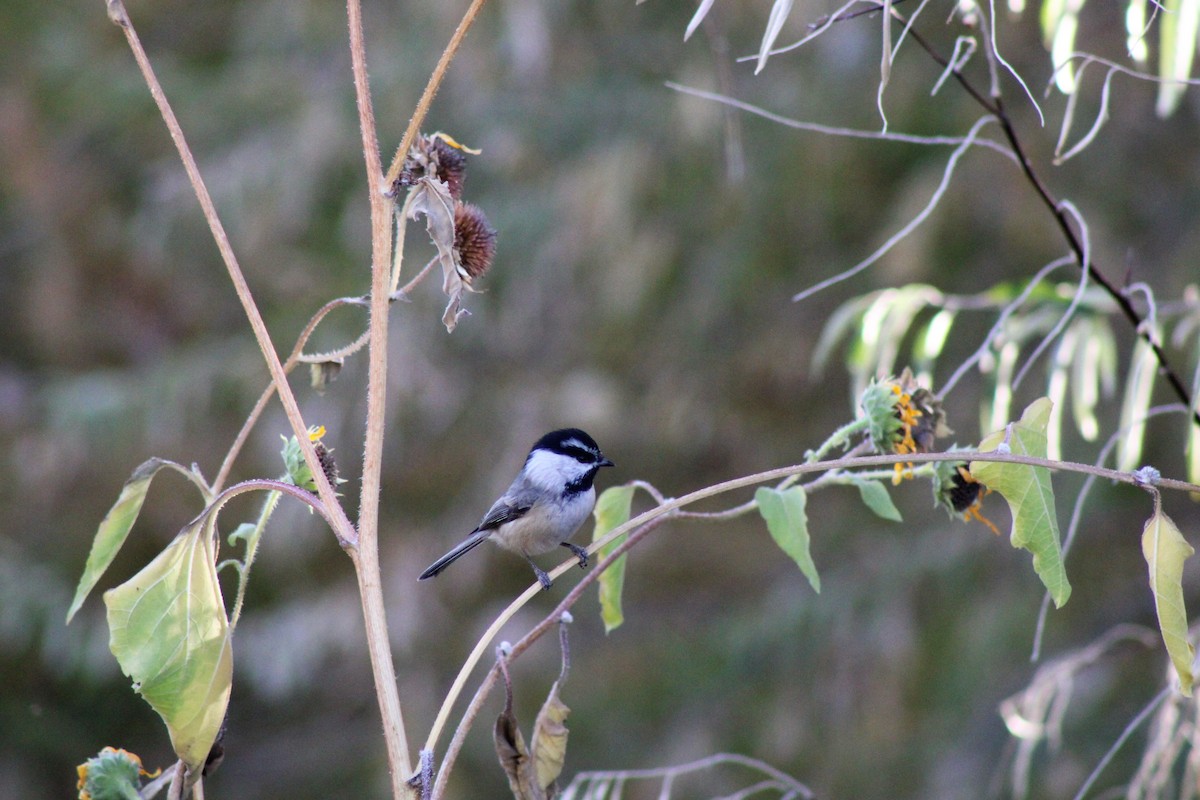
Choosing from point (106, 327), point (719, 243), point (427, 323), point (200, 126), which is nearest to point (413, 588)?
point (427, 323)

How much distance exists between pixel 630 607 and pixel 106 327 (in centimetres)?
433

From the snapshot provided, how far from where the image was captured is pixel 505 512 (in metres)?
3.03

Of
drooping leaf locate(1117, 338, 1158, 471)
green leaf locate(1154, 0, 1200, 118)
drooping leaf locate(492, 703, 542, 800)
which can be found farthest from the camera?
drooping leaf locate(1117, 338, 1158, 471)

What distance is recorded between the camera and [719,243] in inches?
217

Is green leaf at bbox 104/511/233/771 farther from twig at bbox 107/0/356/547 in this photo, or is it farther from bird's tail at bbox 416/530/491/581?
bird's tail at bbox 416/530/491/581

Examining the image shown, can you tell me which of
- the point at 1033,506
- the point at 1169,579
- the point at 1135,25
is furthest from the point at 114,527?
the point at 1135,25

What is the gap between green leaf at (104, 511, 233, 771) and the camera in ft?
3.66

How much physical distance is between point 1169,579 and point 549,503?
6.50ft

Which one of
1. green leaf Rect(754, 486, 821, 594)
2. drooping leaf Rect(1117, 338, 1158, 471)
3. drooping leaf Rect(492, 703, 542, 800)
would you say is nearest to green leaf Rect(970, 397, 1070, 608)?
green leaf Rect(754, 486, 821, 594)

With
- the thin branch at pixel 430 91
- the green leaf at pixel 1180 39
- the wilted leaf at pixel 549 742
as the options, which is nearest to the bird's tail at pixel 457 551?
the wilted leaf at pixel 549 742

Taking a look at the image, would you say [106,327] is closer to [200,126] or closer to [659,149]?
[200,126]

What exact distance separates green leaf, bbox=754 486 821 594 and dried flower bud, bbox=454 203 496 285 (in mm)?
397

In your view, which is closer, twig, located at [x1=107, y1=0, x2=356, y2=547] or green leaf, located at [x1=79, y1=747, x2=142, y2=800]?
twig, located at [x1=107, y1=0, x2=356, y2=547]

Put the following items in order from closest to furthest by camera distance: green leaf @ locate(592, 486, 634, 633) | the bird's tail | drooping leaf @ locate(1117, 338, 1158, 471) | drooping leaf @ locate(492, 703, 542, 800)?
drooping leaf @ locate(492, 703, 542, 800)
green leaf @ locate(592, 486, 634, 633)
drooping leaf @ locate(1117, 338, 1158, 471)
the bird's tail
